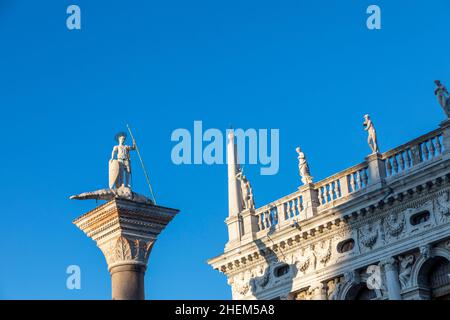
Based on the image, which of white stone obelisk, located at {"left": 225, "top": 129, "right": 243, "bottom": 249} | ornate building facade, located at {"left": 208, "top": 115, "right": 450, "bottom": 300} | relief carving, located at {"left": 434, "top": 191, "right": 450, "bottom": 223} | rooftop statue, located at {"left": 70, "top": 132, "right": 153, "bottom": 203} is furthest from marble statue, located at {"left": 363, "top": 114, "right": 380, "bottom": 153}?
rooftop statue, located at {"left": 70, "top": 132, "right": 153, "bottom": 203}

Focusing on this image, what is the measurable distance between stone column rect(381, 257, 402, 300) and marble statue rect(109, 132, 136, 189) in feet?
33.3

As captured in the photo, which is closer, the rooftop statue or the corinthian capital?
the rooftop statue

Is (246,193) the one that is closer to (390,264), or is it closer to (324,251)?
(324,251)

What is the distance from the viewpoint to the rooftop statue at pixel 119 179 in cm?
2881

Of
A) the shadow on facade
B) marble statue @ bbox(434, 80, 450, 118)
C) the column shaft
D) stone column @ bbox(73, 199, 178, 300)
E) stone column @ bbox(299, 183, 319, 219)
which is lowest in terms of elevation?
the column shaft

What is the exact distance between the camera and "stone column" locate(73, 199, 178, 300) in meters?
27.9

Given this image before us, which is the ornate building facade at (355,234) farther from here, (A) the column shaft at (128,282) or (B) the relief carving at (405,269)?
(A) the column shaft at (128,282)

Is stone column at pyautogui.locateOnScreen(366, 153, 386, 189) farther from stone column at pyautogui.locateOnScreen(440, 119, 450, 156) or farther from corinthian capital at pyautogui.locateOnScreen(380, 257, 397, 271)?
stone column at pyautogui.locateOnScreen(440, 119, 450, 156)

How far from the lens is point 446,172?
34.7 m
